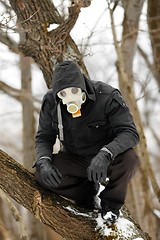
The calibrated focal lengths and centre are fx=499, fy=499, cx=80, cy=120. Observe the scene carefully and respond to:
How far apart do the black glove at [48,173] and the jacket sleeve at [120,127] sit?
324mm

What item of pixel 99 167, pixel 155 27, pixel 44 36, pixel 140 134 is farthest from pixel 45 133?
pixel 155 27

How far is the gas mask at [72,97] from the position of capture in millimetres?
2609

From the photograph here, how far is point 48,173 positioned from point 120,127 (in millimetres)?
458

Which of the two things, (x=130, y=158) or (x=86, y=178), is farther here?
(x=86, y=178)

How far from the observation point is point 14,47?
4.53m

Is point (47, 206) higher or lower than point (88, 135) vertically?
lower

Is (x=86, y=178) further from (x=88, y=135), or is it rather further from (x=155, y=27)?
(x=155, y=27)

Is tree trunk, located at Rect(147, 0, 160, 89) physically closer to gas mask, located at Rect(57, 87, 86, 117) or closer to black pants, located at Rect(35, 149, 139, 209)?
black pants, located at Rect(35, 149, 139, 209)

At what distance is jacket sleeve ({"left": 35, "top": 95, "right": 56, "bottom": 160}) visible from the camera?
2812mm

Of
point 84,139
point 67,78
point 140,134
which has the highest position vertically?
A: point 67,78

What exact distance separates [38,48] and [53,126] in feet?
3.61

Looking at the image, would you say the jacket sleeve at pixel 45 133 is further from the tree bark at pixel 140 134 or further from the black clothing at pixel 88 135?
the tree bark at pixel 140 134

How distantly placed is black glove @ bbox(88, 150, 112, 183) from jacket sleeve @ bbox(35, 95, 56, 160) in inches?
13.7

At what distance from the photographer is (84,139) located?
9.25 ft
